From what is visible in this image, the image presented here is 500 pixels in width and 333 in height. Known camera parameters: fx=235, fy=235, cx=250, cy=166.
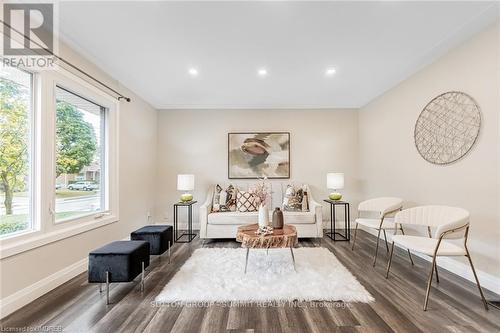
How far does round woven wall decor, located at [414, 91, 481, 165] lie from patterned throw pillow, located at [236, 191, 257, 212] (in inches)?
109

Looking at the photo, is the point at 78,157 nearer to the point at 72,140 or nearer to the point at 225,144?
the point at 72,140

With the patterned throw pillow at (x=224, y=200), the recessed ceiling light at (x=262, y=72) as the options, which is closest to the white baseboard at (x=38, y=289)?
the patterned throw pillow at (x=224, y=200)

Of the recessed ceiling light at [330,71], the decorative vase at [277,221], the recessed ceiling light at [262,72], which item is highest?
the recessed ceiling light at [262,72]

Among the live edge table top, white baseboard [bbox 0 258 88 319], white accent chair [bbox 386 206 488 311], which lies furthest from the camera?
the live edge table top

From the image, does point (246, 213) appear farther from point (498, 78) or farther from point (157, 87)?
point (498, 78)

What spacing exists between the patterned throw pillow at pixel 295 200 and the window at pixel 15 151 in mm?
3608

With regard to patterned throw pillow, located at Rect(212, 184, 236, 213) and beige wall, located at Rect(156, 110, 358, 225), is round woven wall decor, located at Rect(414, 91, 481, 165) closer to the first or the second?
beige wall, located at Rect(156, 110, 358, 225)

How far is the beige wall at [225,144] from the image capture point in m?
5.16

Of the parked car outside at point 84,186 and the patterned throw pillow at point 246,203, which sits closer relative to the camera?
the parked car outside at point 84,186

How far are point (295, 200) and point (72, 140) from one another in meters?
3.58

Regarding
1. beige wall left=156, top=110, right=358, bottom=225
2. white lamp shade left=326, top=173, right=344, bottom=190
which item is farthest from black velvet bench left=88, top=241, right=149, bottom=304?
white lamp shade left=326, top=173, right=344, bottom=190

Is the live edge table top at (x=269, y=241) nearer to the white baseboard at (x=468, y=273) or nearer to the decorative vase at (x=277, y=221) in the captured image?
the decorative vase at (x=277, y=221)

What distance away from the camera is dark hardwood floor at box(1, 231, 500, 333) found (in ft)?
5.98

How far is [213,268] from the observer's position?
2.92m
